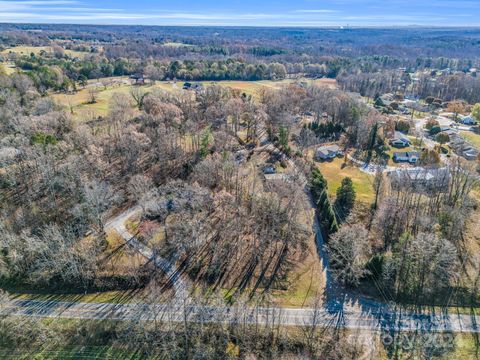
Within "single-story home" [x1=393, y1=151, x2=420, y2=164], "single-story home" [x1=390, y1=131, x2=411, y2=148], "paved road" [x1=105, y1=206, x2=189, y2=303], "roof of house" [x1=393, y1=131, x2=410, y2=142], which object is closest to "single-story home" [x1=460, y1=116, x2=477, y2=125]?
"roof of house" [x1=393, y1=131, x2=410, y2=142]

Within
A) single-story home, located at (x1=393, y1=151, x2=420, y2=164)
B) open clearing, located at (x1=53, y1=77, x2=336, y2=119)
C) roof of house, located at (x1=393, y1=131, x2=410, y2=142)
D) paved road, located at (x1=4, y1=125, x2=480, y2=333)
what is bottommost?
paved road, located at (x1=4, y1=125, x2=480, y2=333)

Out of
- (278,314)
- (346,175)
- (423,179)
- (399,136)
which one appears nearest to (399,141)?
(399,136)

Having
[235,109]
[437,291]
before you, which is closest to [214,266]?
[437,291]

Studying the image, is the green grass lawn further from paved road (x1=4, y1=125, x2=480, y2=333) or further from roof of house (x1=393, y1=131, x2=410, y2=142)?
paved road (x1=4, y1=125, x2=480, y2=333)

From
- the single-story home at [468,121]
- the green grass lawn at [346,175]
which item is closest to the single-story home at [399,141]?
the green grass lawn at [346,175]

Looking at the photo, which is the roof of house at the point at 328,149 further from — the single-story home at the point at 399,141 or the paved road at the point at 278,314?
the paved road at the point at 278,314

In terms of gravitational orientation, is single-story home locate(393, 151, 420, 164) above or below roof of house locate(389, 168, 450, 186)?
below
